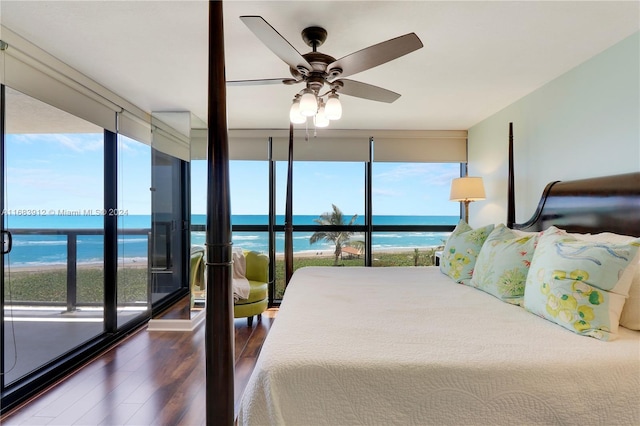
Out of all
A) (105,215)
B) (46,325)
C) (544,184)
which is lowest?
(46,325)

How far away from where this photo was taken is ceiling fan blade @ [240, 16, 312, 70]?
1343 millimetres

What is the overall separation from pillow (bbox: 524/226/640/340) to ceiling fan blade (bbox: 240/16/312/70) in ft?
5.22

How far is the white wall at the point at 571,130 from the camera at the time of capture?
6.49ft

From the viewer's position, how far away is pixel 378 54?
158 centimetres

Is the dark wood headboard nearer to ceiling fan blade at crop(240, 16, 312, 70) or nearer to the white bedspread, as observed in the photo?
the white bedspread

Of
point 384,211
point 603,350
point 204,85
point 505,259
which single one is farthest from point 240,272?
point 603,350

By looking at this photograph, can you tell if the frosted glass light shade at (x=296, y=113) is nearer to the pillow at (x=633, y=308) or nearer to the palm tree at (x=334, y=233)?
the pillow at (x=633, y=308)

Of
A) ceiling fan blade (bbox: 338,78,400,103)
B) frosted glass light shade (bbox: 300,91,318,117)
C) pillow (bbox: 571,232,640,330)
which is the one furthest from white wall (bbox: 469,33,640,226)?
frosted glass light shade (bbox: 300,91,318,117)

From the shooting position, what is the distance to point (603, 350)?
1.15 metres

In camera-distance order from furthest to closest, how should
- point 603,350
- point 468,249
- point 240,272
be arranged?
point 240,272 < point 468,249 < point 603,350

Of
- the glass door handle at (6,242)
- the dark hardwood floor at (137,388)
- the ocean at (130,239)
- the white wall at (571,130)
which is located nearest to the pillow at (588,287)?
the white wall at (571,130)

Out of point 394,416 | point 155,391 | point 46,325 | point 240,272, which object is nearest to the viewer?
point 394,416

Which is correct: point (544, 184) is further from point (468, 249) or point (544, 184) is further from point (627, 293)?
point (627, 293)

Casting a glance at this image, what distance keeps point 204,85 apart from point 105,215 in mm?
1526
